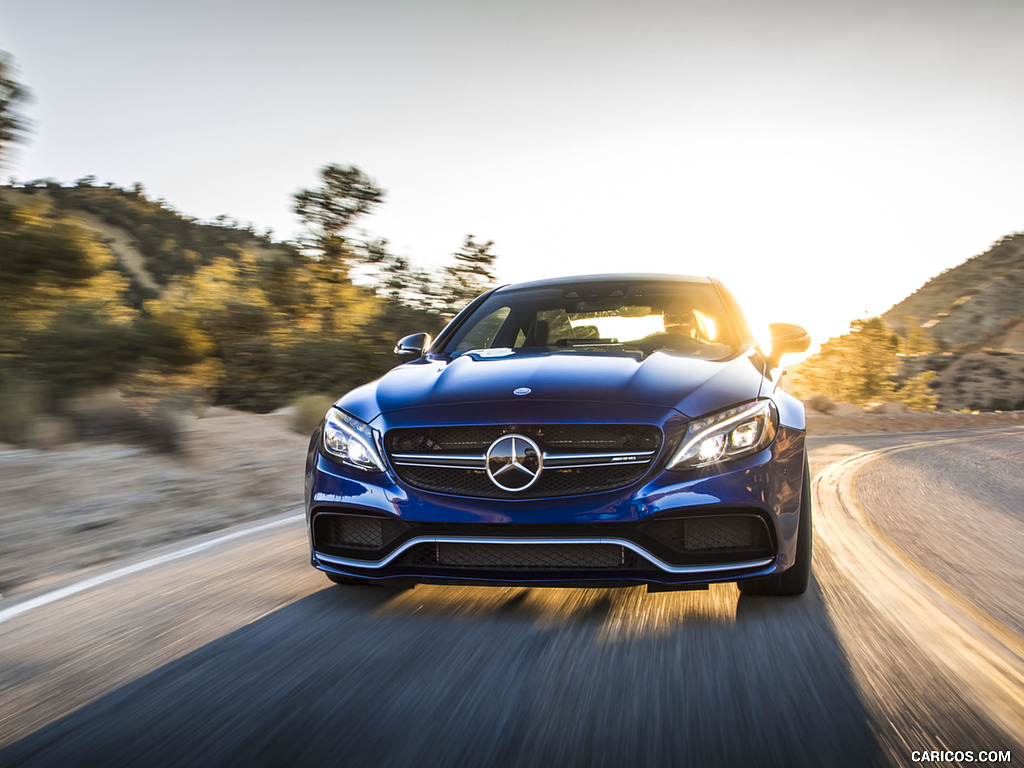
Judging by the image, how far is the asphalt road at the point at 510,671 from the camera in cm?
209

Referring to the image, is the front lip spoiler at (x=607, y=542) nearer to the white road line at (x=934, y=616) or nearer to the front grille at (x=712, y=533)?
the front grille at (x=712, y=533)

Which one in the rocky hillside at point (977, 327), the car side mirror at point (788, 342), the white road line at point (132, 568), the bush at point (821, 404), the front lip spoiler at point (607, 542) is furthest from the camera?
the rocky hillside at point (977, 327)

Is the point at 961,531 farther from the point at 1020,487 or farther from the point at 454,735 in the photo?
the point at 454,735

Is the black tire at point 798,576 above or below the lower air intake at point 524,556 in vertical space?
below

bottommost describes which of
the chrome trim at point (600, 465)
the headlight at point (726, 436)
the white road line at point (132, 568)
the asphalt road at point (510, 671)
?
the white road line at point (132, 568)

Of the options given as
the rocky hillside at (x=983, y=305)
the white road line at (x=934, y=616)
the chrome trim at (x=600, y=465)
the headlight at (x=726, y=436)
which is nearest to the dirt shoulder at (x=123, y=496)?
the chrome trim at (x=600, y=465)

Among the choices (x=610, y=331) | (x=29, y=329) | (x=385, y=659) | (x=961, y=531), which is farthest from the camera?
(x=29, y=329)

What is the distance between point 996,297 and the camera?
97750mm

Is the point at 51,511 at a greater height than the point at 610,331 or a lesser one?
lesser

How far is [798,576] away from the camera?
3.21 metres

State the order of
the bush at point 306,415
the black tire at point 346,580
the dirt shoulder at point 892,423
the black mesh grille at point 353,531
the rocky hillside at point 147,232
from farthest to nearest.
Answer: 1. the rocky hillside at point 147,232
2. the dirt shoulder at point 892,423
3. the bush at point 306,415
4. the black tire at point 346,580
5. the black mesh grille at point 353,531

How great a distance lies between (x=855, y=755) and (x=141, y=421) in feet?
22.5

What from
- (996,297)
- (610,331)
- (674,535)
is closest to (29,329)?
(610,331)

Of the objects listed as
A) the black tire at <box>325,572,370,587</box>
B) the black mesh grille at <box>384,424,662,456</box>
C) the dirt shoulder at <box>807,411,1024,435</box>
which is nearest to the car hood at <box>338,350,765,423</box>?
the black mesh grille at <box>384,424,662,456</box>
